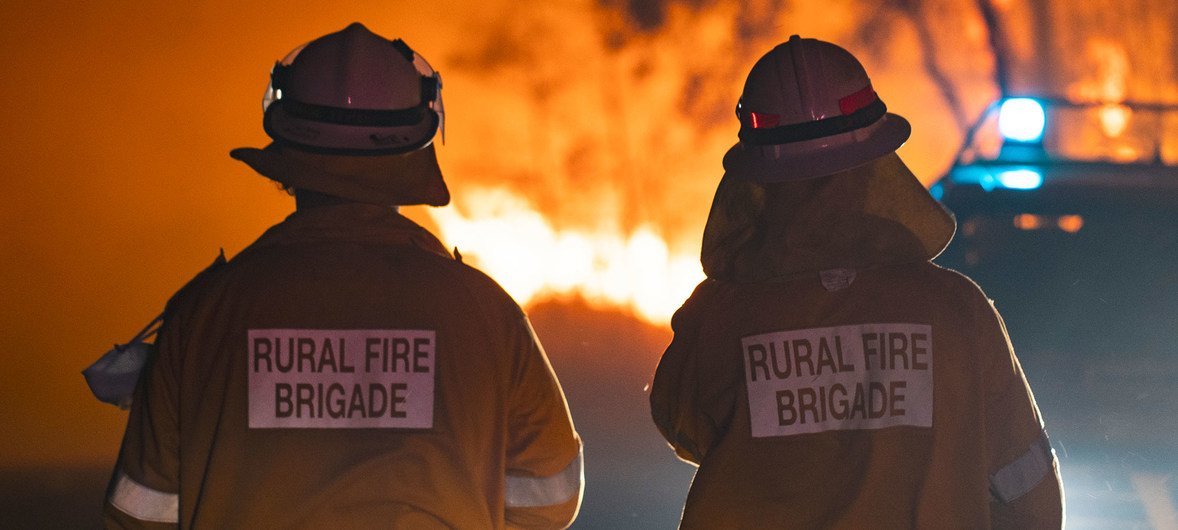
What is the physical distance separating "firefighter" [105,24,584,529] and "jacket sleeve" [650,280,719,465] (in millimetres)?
238

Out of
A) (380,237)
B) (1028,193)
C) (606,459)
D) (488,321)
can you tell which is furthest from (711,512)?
(606,459)

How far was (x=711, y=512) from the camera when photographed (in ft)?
8.65

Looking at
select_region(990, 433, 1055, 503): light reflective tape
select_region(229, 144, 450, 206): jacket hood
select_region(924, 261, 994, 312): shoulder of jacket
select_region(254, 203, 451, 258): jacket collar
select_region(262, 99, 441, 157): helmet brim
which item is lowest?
select_region(990, 433, 1055, 503): light reflective tape

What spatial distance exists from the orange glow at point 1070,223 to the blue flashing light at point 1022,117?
117 cm

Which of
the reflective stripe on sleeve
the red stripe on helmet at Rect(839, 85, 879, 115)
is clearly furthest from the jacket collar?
the red stripe on helmet at Rect(839, 85, 879, 115)

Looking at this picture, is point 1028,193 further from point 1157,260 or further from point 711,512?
point 711,512

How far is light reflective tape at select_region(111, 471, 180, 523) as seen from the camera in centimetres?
257

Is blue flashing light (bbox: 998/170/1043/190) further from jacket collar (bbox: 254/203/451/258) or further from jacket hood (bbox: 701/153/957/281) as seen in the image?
jacket collar (bbox: 254/203/451/258)

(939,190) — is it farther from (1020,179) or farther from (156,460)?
(156,460)

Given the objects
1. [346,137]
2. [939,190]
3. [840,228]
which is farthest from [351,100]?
[939,190]

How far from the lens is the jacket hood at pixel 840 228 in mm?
2635

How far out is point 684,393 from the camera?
2.82 m

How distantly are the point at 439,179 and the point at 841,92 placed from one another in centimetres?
83

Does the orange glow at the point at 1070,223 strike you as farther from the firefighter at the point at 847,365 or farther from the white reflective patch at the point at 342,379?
the white reflective patch at the point at 342,379
